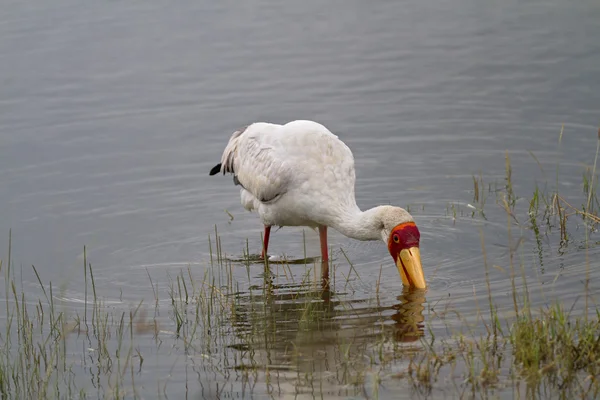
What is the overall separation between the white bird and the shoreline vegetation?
352 mm

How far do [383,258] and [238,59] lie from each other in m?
6.34

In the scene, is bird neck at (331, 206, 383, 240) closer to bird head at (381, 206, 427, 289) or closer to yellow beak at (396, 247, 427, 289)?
bird head at (381, 206, 427, 289)

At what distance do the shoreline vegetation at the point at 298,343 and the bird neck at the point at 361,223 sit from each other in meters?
0.39

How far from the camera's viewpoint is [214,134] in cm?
1271

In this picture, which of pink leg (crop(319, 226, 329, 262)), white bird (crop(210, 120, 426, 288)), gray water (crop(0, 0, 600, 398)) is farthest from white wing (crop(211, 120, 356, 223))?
gray water (crop(0, 0, 600, 398))

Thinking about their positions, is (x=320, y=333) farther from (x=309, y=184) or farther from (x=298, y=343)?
(x=309, y=184)

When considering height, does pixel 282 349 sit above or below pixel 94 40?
below

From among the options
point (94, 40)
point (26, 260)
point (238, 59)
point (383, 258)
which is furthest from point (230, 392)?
point (94, 40)

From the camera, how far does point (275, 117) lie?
42.8ft

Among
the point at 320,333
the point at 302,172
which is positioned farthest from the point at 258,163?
the point at 320,333

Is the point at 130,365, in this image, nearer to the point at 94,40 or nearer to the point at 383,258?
the point at 383,258

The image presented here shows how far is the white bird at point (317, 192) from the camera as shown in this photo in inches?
321

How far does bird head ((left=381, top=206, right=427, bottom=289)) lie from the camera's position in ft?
26.5

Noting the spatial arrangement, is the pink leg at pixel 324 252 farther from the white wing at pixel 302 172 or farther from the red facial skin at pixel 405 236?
the red facial skin at pixel 405 236
